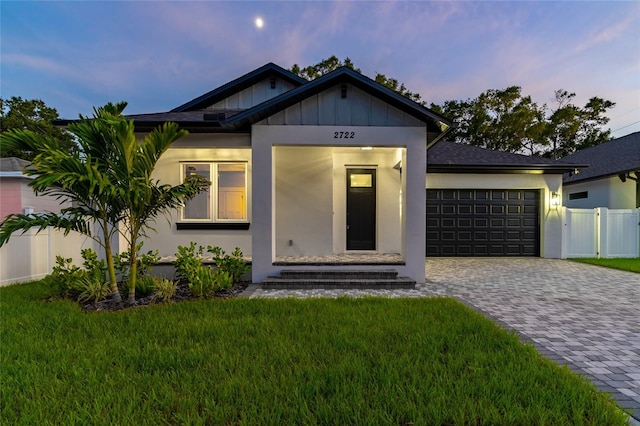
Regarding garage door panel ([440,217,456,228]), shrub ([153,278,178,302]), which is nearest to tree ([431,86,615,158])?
garage door panel ([440,217,456,228])

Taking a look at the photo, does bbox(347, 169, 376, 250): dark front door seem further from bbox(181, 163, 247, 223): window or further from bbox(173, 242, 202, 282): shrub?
bbox(173, 242, 202, 282): shrub

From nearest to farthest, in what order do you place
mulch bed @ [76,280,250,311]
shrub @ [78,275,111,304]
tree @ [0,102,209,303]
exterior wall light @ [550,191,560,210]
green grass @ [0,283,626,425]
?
green grass @ [0,283,626,425] < tree @ [0,102,209,303] < mulch bed @ [76,280,250,311] < shrub @ [78,275,111,304] < exterior wall light @ [550,191,560,210]

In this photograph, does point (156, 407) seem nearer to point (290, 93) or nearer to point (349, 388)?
point (349, 388)

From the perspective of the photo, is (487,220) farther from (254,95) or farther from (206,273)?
(206,273)

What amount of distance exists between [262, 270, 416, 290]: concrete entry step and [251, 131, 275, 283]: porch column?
14.8 inches

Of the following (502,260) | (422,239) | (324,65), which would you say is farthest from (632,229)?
(324,65)

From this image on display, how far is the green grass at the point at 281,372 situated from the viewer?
199cm

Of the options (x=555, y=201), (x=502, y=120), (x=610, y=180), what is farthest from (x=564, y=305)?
(x=502, y=120)

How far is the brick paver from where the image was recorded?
9.28 ft

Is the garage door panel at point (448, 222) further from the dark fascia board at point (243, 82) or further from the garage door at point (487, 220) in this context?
the dark fascia board at point (243, 82)

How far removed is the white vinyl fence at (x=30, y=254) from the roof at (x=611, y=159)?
61.2ft

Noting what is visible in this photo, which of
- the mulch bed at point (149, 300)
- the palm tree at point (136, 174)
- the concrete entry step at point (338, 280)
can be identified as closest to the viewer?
the palm tree at point (136, 174)

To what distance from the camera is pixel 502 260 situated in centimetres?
959

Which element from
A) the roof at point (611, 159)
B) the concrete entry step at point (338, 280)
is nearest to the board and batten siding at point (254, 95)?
the concrete entry step at point (338, 280)
